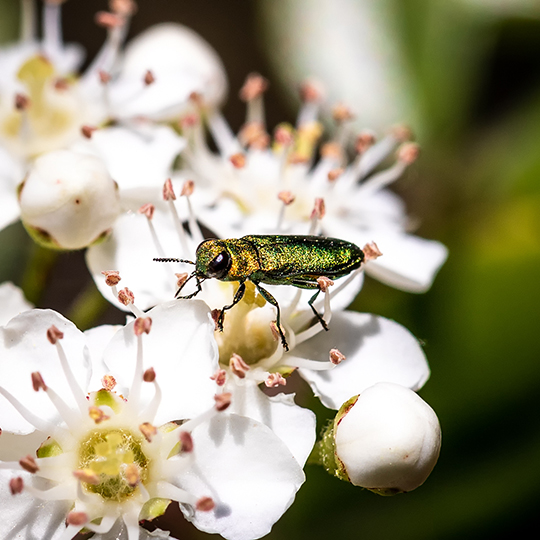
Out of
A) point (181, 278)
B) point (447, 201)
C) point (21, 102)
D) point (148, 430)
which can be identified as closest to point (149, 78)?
point (21, 102)

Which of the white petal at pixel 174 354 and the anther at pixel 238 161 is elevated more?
the anther at pixel 238 161

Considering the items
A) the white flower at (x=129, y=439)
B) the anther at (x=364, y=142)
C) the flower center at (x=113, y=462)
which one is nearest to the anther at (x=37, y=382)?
the white flower at (x=129, y=439)

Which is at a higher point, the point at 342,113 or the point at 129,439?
the point at 342,113

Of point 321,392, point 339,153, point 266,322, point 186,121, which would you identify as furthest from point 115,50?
point 321,392

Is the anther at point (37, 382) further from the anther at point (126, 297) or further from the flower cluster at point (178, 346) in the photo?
the anther at point (126, 297)

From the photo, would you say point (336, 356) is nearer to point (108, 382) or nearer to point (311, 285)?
point (311, 285)

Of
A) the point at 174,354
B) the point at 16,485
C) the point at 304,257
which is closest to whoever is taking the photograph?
the point at 16,485

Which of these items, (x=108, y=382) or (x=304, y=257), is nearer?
(x=108, y=382)

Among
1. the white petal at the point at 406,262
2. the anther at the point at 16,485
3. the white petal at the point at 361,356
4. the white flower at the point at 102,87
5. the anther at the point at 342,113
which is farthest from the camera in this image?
the anther at the point at 342,113
